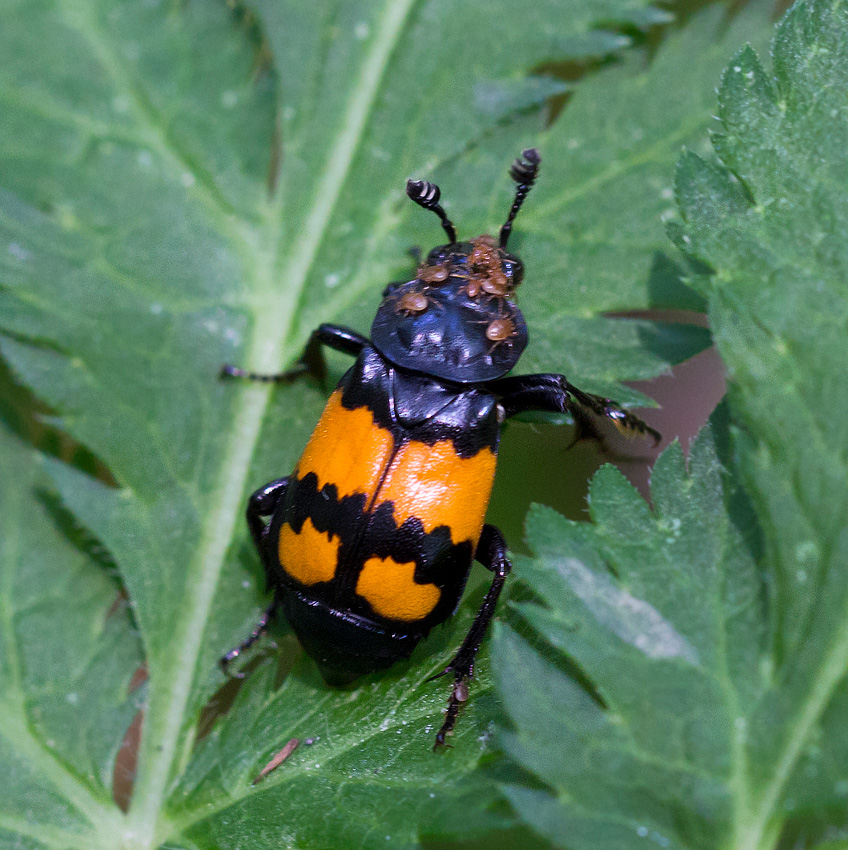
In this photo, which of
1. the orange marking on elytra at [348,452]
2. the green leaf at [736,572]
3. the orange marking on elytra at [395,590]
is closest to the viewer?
the green leaf at [736,572]

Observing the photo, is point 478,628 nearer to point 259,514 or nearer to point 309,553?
point 309,553

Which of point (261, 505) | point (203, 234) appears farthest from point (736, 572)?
point (203, 234)

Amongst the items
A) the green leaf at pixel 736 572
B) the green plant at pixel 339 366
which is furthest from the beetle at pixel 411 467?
the green leaf at pixel 736 572

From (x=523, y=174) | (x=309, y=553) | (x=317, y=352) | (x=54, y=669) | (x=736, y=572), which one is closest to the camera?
(x=736, y=572)

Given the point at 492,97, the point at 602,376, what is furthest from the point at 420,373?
the point at 492,97

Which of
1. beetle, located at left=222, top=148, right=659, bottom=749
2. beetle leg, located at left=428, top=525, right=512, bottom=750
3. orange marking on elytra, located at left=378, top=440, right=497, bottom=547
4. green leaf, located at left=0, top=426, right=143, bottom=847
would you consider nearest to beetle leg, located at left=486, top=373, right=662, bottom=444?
beetle, located at left=222, top=148, right=659, bottom=749

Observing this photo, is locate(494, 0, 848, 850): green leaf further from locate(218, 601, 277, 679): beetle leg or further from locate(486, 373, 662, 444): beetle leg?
locate(218, 601, 277, 679): beetle leg

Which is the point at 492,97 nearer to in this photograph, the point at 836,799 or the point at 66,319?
the point at 66,319

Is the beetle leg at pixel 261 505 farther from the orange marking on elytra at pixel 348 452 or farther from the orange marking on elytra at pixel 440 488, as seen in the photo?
the orange marking on elytra at pixel 440 488
